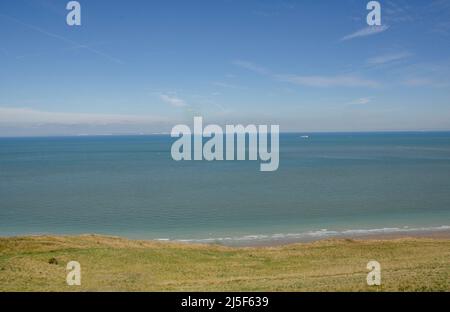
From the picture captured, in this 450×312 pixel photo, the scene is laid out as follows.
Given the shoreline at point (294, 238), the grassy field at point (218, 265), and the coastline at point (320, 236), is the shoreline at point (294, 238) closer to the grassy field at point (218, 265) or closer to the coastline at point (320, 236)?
the coastline at point (320, 236)

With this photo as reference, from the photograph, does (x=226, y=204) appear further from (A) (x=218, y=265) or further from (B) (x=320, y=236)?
(A) (x=218, y=265)

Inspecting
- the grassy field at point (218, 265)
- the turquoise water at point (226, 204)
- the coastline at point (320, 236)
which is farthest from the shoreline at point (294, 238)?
the grassy field at point (218, 265)

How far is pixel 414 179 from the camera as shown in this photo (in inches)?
3317

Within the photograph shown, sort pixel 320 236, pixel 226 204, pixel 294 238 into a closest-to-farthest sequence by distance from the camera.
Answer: pixel 294 238 → pixel 320 236 → pixel 226 204

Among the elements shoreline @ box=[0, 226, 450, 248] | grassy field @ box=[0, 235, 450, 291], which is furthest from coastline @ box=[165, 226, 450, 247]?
grassy field @ box=[0, 235, 450, 291]

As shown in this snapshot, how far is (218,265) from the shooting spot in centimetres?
2828

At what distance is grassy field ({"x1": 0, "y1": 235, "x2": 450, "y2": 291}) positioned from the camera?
1898 centimetres

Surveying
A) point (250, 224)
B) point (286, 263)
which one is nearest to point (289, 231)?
point (250, 224)

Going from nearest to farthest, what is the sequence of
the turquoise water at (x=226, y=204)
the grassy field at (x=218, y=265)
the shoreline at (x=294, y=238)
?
the grassy field at (x=218, y=265), the shoreline at (x=294, y=238), the turquoise water at (x=226, y=204)

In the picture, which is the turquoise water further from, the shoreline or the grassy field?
the grassy field

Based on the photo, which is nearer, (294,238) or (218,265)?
(218,265)

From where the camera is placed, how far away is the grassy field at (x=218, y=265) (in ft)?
62.3

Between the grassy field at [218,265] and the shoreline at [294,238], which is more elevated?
the grassy field at [218,265]

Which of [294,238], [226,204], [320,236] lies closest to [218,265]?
[294,238]
